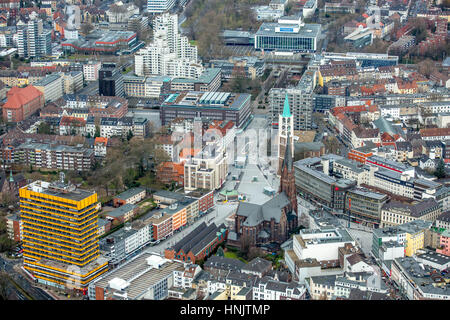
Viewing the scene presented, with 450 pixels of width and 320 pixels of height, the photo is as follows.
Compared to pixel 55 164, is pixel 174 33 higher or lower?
higher

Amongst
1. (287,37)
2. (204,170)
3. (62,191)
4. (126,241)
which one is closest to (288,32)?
(287,37)

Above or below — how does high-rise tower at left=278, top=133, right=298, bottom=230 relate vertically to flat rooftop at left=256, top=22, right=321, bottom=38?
below

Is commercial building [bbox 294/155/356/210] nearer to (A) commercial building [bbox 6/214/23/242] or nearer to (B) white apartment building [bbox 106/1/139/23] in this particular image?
(A) commercial building [bbox 6/214/23/242]

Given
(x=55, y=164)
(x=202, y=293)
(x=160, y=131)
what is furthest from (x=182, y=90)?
(x=202, y=293)

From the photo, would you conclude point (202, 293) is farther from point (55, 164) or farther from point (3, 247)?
point (55, 164)

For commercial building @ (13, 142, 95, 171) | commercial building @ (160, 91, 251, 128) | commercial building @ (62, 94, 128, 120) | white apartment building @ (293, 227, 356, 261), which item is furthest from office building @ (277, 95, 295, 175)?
commercial building @ (62, 94, 128, 120)
